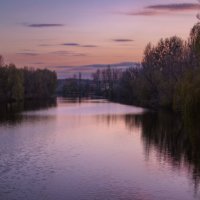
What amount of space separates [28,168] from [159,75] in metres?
48.2

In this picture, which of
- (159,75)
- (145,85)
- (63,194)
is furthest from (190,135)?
(145,85)

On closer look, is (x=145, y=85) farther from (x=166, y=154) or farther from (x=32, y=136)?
(x=166, y=154)

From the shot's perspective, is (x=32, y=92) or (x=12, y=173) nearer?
(x=12, y=173)

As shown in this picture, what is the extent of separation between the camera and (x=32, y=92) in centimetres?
11694

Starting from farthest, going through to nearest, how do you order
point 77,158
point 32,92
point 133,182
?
point 32,92, point 77,158, point 133,182

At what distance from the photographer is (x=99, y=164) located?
20.5 meters

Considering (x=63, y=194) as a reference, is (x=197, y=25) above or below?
above

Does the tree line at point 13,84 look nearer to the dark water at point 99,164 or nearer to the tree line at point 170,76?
the tree line at point 170,76

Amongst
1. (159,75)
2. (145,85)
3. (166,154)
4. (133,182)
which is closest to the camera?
(133,182)

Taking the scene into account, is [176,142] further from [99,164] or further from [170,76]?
[170,76]

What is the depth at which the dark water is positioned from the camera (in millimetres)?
15852

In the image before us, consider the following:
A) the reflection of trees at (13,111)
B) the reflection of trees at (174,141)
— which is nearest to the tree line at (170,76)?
the reflection of trees at (174,141)

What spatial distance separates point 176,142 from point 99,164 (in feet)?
29.1

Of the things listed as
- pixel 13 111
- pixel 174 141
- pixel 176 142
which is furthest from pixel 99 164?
pixel 13 111
